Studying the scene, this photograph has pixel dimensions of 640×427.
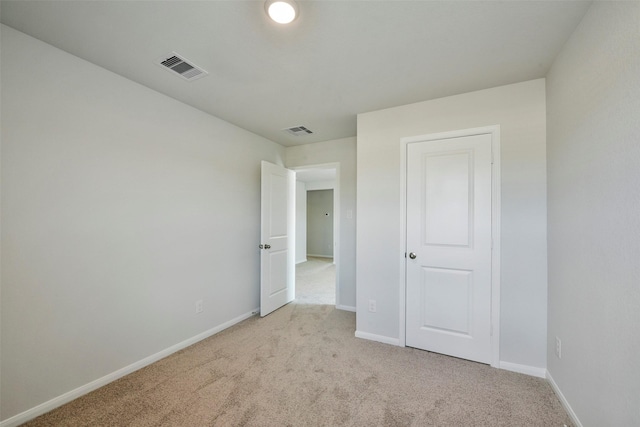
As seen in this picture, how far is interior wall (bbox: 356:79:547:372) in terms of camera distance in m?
2.04

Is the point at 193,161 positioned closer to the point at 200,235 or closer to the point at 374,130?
the point at 200,235

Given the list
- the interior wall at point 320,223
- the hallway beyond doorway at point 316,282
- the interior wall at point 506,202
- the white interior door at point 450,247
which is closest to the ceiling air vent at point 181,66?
the interior wall at point 506,202

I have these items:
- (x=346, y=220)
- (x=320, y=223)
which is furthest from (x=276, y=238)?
(x=320, y=223)

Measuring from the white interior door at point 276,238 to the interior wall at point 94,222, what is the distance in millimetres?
619

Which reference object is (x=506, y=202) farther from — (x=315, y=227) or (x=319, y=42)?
(x=315, y=227)

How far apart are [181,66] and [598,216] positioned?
2.88 metres

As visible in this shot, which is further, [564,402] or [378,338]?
[378,338]

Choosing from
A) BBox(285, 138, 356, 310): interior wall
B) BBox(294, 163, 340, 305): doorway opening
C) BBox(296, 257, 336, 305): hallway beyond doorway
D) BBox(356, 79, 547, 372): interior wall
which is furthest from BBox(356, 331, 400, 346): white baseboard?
BBox(294, 163, 340, 305): doorway opening

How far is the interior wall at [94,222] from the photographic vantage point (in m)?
1.57

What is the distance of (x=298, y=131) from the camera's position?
11.1ft

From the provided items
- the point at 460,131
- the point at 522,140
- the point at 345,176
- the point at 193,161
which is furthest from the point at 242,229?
the point at 522,140

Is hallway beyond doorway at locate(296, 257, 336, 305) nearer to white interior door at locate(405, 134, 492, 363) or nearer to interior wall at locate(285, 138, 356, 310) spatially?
interior wall at locate(285, 138, 356, 310)

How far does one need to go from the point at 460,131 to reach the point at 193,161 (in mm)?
2680

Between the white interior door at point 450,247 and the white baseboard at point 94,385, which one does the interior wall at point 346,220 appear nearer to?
the white interior door at point 450,247
